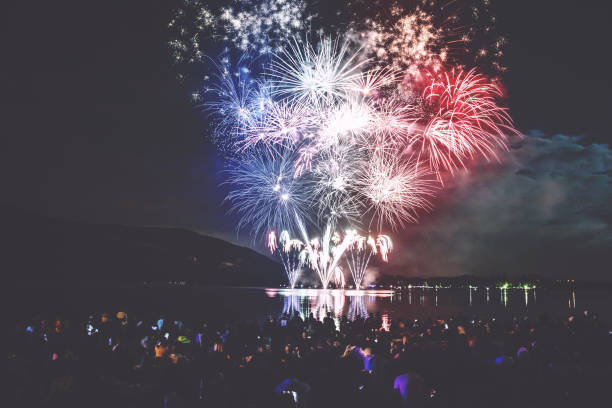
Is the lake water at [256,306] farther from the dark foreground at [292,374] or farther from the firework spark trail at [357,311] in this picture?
the dark foreground at [292,374]

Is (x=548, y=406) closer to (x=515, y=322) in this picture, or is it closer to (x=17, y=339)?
(x=515, y=322)

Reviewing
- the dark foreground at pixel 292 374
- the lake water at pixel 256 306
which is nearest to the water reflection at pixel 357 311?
the lake water at pixel 256 306

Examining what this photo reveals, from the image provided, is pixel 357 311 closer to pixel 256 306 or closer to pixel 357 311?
pixel 357 311

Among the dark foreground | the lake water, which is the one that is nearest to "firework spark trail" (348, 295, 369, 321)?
the lake water

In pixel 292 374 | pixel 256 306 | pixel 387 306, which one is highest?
pixel 292 374

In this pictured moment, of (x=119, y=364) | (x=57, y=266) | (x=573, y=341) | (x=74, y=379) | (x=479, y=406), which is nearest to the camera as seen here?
(x=74, y=379)

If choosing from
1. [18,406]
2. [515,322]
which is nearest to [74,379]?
[18,406]

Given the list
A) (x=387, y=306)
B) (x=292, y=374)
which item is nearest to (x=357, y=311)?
(x=387, y=306)

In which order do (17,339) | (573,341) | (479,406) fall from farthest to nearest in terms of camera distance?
(573,341)
(17,339)
(479,406)
